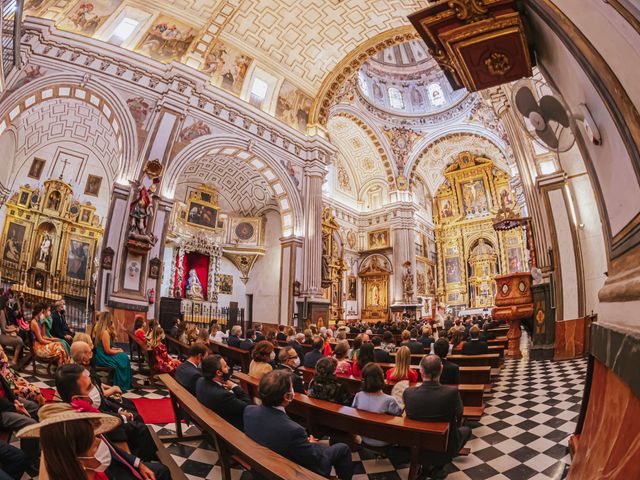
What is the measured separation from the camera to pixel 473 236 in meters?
25.6

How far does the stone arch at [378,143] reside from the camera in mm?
19003

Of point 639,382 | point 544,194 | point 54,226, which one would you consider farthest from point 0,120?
point 544,194

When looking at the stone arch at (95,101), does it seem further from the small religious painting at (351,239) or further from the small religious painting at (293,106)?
the small religious painting at (351,239)

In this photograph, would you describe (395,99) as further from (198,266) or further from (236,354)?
(236,354)

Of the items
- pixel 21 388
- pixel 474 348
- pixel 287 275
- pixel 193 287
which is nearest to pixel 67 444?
pixel 21 388

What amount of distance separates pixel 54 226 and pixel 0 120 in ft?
22.0

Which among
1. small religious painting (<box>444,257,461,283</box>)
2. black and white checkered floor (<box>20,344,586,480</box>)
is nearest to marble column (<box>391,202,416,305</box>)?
small religious painting (<box>444,257,461,283</box>)

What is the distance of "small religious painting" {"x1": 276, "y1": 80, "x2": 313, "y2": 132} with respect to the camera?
13859mm

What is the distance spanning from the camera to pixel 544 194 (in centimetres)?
834

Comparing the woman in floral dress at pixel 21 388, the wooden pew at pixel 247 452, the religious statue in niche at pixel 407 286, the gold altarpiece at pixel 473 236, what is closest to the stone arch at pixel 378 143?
the religious statue in niche at pixel 407 286

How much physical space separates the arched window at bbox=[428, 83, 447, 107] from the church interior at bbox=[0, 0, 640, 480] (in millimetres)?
229

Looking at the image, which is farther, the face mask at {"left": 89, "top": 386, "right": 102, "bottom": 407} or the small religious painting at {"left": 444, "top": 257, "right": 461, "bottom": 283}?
the small religious painting at {"left": 444, "top": 257, "right": 461, "bottom": 283}

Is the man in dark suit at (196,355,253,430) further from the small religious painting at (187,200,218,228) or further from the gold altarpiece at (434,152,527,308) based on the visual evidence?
the gold altarpiece at (434,152,527,308)

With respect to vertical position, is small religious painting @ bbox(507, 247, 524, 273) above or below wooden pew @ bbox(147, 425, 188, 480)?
above
